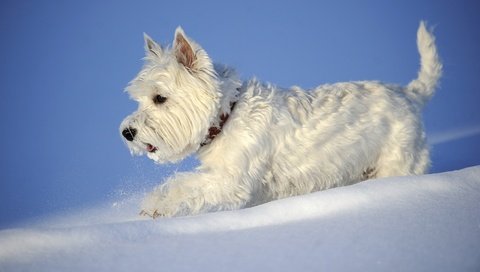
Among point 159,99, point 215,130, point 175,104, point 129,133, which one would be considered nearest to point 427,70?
point 215,130

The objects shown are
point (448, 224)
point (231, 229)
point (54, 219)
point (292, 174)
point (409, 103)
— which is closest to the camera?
point (448, 224)

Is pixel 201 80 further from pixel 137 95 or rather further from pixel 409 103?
pixel 409 103

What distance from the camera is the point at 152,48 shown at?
414cm

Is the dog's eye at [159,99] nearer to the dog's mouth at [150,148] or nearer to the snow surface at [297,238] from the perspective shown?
the dog's mouth at [150,148]

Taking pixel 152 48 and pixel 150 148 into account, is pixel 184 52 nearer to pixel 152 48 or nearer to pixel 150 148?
pixel 152 48

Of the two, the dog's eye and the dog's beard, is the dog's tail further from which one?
the dog's eye

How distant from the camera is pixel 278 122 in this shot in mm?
4035

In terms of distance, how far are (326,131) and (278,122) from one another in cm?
44

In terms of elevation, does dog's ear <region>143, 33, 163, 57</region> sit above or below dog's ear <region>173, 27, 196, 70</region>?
above

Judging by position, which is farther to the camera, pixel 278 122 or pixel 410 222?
pixel 278 122

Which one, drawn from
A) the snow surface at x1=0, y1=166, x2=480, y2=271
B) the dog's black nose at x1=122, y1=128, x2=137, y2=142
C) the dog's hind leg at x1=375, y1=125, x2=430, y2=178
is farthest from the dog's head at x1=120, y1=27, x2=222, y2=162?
the dog's hind leg at x1=375, y1=125, x2=430, y2=178

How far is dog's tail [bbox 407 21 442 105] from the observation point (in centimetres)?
479

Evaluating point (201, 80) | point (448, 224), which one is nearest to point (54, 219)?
point (201, 80)

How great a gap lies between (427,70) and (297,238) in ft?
10.2
